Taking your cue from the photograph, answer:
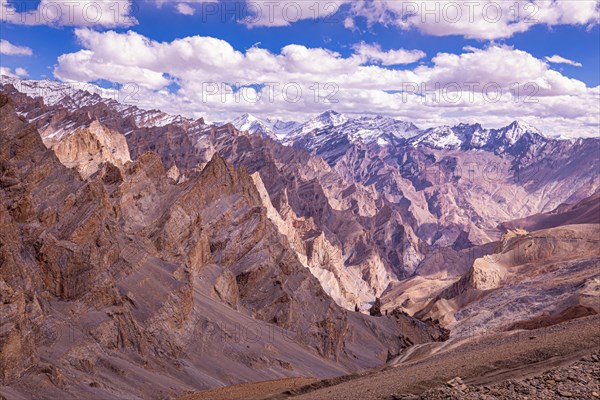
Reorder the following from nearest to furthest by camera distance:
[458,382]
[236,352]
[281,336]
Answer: [458,382]
[236,352]
[281,336]

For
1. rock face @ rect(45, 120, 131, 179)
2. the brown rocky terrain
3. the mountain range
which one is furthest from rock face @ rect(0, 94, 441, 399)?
rock face @ rect(45, 120, 131, 179)

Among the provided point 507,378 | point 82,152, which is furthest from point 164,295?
point 82,152

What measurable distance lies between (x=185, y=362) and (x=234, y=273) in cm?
2836

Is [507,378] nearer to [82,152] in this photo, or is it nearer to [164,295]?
[164,295]

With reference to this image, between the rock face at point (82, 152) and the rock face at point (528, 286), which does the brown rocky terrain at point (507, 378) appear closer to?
the rock face at point (528, 286)

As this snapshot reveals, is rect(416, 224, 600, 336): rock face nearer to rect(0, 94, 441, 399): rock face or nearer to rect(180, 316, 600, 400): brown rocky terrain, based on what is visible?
rect(0, 94, 441, 399): rock face

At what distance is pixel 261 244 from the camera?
83.4 m

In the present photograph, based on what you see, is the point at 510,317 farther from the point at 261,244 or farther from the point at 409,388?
the point at 409,388


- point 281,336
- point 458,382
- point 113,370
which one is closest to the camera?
point 458,382

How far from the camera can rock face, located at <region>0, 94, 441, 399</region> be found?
38.8 m

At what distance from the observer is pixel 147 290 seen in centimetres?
5328

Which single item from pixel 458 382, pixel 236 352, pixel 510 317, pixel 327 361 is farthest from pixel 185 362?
pixel 510 317

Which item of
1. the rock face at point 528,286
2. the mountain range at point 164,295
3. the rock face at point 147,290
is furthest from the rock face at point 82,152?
the rock face at point 528,286

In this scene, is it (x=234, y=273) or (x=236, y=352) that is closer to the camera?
(x=236, y=352)
